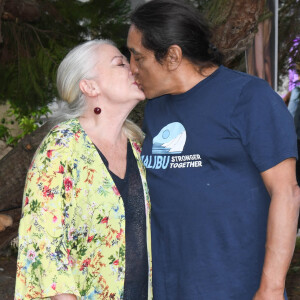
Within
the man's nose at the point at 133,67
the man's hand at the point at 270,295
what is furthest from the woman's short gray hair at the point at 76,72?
the man's hand at the point at 270,295

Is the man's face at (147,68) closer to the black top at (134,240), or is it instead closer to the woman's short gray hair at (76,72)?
the woman's short gray hair at (76,72)

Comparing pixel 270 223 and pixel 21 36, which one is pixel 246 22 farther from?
pixel 270 223

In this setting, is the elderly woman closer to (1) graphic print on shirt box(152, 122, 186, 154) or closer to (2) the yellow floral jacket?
(2) the yellow floral jacket

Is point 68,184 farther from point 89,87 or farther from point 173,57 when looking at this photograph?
point 173,57

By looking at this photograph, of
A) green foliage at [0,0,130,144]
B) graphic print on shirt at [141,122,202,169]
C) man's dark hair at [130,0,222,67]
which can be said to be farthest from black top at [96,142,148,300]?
green foliage at [0,0,130,144]

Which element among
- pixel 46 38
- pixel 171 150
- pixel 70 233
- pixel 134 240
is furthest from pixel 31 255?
pixel 46 38

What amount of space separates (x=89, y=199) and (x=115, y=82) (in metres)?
0.57

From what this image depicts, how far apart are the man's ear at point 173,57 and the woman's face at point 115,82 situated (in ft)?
0.84

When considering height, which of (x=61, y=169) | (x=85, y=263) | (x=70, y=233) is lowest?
(x=85, y=263)

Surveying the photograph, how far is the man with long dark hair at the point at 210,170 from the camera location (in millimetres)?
1988

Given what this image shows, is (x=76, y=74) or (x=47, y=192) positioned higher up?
(x=76, y=74)

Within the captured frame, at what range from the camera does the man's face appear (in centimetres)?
230

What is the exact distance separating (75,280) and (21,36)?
258 cm

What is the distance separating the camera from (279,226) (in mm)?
1971
